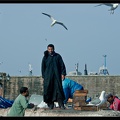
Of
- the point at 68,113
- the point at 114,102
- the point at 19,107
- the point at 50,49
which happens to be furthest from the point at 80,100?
the point at 19,107

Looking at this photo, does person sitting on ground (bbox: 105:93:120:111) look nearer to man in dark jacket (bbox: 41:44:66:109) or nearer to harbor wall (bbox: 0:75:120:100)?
man in dark jacket (bbox: 41:44:66:109)

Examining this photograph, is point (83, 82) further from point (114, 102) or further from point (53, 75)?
point (53, 75)

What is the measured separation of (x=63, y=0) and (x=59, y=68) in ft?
12.1

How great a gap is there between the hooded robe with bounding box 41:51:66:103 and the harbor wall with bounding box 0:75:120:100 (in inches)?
1704

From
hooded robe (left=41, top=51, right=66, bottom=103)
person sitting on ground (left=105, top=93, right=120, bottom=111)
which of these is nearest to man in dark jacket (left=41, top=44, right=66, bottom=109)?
hooded robe (left=41, top=51, right=66, bottom=103)

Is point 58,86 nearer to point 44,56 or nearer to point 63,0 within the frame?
point 44,56

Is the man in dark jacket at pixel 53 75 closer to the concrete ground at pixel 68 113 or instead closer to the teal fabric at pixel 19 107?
the concrete ground at pixel 68 113

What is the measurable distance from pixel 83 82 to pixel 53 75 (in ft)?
143

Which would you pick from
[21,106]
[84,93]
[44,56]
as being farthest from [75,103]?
[21,106]

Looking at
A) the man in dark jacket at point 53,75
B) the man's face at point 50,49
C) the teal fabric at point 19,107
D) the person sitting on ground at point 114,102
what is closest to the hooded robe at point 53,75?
the man in dark jacket at point 53,75

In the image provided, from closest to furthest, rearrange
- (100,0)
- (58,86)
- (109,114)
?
(100,0) → (109,114) → (58,86)

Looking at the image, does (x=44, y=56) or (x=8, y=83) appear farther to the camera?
(x=8, y=83)

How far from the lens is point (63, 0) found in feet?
21.7

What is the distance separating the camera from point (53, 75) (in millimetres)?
10156
